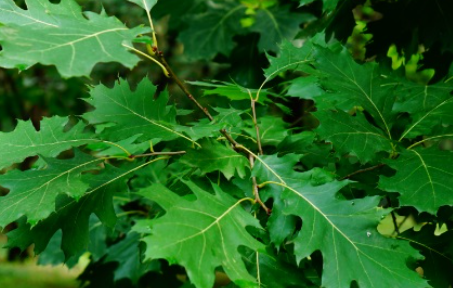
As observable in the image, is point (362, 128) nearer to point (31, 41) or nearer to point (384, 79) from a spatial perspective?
point (384, 79)

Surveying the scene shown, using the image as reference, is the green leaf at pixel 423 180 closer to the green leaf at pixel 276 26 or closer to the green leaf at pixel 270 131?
the green leaf at pixel 270 131

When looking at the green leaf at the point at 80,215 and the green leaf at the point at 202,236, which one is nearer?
the green leaf at the point at 202,236

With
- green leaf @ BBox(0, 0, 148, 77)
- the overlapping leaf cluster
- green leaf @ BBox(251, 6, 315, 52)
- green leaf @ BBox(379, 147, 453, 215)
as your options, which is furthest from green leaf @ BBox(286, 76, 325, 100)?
green leaf @ BBox(251, 6, 315, 52)

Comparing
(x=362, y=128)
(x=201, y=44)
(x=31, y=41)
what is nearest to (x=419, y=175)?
(x=362, y=128)

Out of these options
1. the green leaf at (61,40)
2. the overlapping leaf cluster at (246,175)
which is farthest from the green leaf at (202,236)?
the green leaf at (61,40)

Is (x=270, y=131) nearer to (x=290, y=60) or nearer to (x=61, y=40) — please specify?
(x=290, y=60)

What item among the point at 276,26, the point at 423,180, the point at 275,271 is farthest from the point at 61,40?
the point at 276,26
